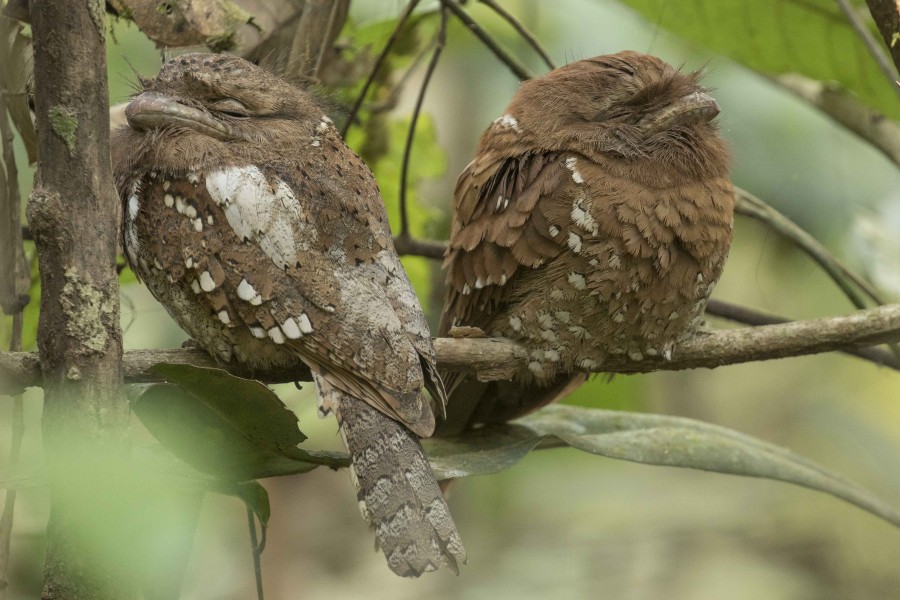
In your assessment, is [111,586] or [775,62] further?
[775,62]

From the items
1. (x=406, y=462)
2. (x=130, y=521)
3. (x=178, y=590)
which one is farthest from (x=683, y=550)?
(x=130, y=521)

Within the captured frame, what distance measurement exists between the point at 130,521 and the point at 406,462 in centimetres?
123

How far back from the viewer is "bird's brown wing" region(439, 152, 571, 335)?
8.66ft

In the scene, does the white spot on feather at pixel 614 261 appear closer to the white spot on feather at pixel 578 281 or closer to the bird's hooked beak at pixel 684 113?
the white spot on feather at pixel 578 281

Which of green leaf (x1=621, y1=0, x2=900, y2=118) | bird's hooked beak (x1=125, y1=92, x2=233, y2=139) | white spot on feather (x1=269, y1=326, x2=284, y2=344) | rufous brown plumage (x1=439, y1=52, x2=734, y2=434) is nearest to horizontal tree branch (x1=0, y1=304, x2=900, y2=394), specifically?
rufous brown plumage (x1=439, y1=52, x2=734, y2=434)

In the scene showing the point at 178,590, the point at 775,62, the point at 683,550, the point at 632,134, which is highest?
the point at 775,62

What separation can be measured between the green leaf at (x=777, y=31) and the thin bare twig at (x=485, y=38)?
0.47 meters

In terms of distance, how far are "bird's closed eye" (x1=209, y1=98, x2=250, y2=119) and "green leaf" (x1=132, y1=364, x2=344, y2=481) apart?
81 centimetres

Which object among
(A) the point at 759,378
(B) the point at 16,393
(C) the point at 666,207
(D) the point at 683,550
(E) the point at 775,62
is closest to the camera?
(B) the point at 16,393

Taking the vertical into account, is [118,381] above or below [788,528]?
above

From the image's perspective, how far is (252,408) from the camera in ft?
5.90

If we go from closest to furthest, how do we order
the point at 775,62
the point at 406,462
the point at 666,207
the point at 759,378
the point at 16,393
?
the point at 16,393, the point at 406,462, the point at 666,207, the point at 775,62, the point at 759,378

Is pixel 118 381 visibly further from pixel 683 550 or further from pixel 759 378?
pixel 759 378

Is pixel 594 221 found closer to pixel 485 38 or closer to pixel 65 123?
pixel 485 38
